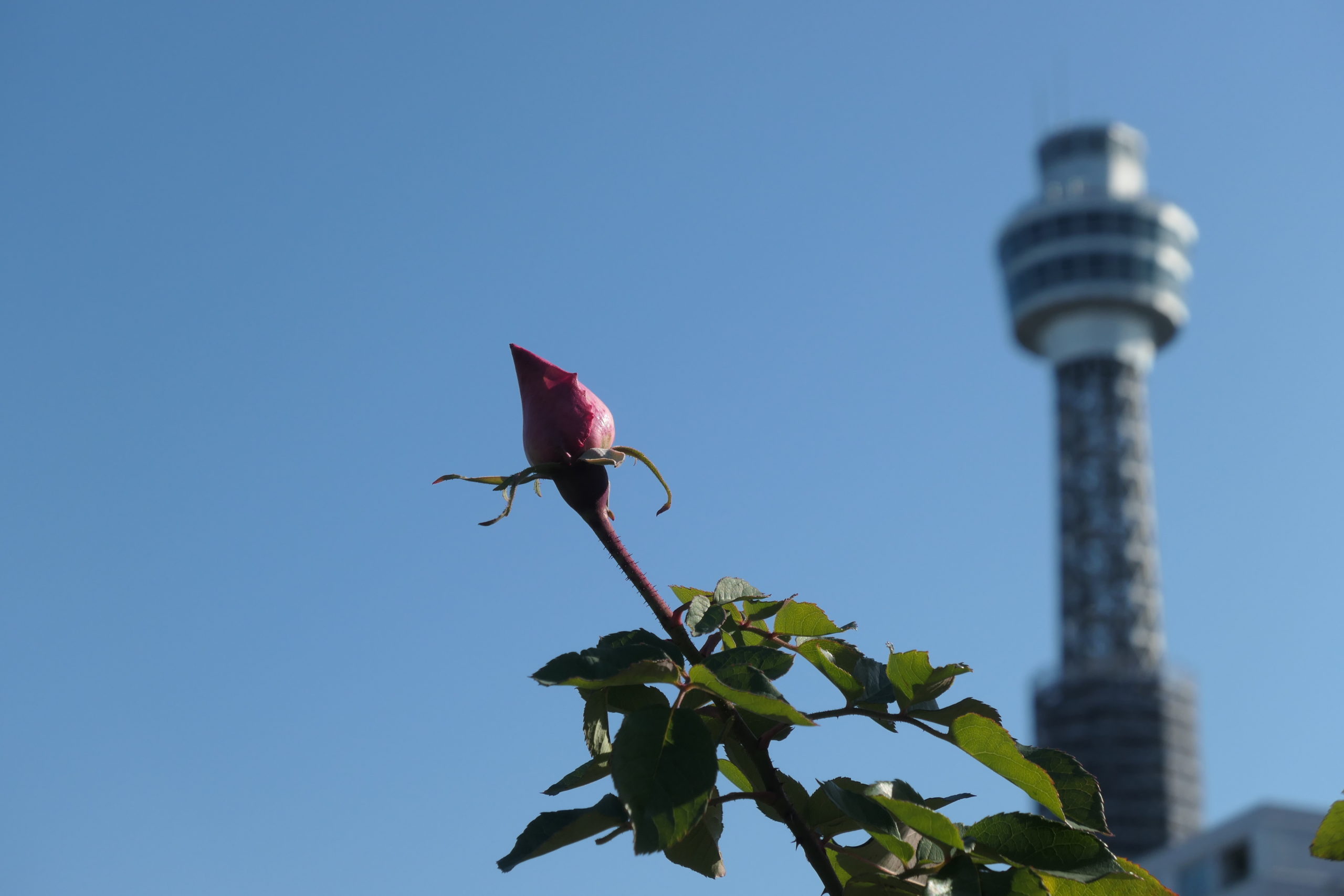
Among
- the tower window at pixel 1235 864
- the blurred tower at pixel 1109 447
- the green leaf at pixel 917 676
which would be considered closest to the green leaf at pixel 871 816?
the green leaf at pixel 917 676

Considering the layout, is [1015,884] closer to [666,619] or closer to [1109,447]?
[666,619]

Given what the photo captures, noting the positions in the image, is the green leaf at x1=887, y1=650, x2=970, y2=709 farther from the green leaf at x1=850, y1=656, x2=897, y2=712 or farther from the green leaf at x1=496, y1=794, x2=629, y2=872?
the green leaf at x1=496, y1=794, x2=629, y2=872

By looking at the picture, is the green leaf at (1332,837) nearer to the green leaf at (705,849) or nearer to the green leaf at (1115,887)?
the green leaf at (1115,887)

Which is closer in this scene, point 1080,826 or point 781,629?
point 1080,826

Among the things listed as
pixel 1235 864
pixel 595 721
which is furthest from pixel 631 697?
pixel 1235 864

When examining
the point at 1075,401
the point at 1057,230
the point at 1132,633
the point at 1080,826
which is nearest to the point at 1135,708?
the point at 1132,633

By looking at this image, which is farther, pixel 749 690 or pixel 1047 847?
pixel 1047 847

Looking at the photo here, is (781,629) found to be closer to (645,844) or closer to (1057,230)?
(645,844)
